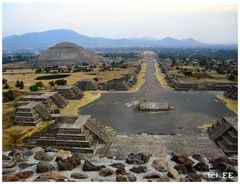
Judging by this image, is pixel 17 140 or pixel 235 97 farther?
pixel 235 97

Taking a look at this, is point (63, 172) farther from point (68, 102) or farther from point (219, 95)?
point (219, 95)

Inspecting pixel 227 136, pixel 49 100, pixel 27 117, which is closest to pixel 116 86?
pixel 49 100

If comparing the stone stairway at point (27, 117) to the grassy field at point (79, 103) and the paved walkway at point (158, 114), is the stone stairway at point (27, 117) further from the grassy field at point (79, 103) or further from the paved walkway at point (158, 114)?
the paved walkway at point (158, 114)

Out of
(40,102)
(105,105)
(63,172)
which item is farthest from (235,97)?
(63,172)

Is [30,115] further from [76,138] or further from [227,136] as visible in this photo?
[227,136]

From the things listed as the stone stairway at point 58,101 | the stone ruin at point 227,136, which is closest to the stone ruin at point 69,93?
the stone stairway at point 58,101

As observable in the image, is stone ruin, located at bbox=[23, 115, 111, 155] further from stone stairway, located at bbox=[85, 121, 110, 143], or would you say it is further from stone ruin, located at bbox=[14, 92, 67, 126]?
stone ruin, located at bbox=[14, 92, 67, 126]

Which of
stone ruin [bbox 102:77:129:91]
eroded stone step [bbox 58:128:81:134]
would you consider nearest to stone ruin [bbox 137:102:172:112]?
eroded stone step [bbox 58:128:81:134]
